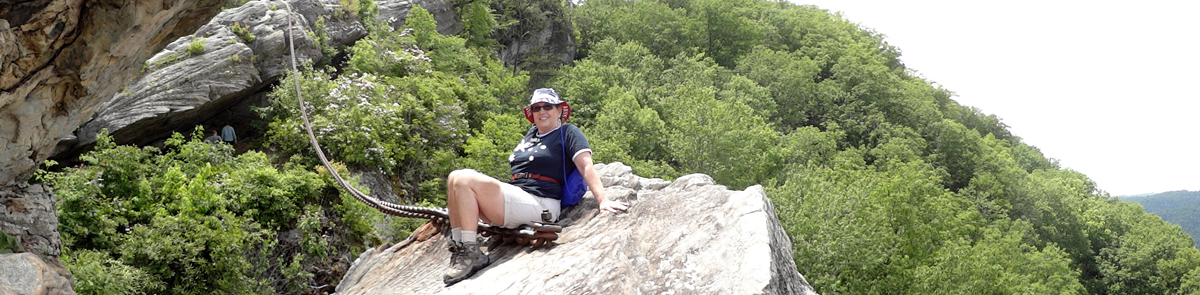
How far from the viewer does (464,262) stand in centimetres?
650

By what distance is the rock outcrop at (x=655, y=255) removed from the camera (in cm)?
560

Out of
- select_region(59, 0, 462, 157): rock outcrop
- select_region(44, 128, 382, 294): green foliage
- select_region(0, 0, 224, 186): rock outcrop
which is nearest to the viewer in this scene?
select_region(0, 0, 224, 186): rock outcrop

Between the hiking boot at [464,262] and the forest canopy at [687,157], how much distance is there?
608 centimetres

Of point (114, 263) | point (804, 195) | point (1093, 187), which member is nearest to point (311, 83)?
point (114, 263)

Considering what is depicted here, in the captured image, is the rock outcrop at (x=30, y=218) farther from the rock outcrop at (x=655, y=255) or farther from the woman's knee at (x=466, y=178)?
the woman's knee at (x=466, y=178)

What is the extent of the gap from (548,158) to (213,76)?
15049mm

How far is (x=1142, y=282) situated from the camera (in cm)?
6153

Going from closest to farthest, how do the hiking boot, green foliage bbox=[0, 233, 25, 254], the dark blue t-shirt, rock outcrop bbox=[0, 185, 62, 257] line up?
1. the hiking boot
2. the dark blue t-shirt
3. green foliage bbox=[0, 233, 25, 254]
4. rock outcrop bbox=[0, 185, 62, 257]

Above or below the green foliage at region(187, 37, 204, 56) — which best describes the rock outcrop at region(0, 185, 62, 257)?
above

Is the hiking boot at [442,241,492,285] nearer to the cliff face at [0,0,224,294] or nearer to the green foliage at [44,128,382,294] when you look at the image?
the cliff face at [0,0,224,294]

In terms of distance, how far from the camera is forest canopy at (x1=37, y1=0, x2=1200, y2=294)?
13492 mm

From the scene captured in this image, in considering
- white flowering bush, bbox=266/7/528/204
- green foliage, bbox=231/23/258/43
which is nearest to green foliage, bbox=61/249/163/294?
white flowering bush, bbox=266/7/528/204

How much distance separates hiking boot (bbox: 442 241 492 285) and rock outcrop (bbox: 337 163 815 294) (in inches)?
3.5

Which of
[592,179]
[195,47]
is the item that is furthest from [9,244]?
[195,47]
